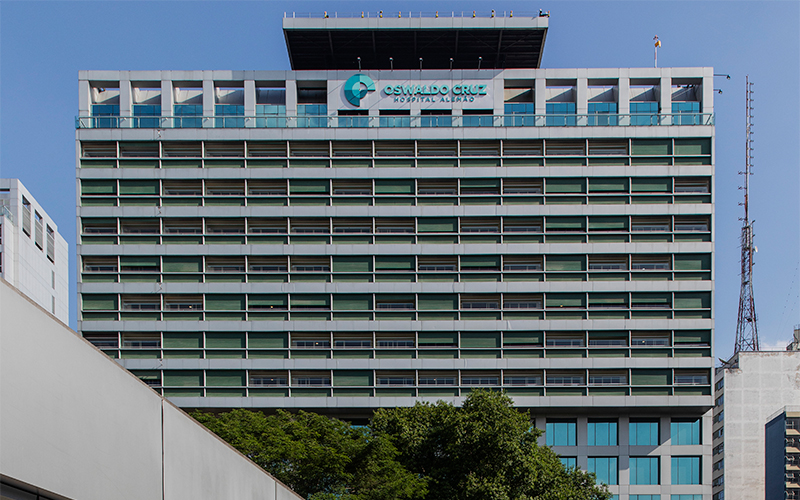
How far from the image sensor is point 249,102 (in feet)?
→ 212

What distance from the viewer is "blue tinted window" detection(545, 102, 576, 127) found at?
64.8 metres

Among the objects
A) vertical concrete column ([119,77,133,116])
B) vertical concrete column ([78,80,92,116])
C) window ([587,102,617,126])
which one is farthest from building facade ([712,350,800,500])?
vertical concrete column ([78,80,92,116])

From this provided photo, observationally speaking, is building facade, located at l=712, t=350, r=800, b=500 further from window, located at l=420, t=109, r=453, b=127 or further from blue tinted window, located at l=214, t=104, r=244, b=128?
blue tinted window, located at l=214, t=104, r=244, b=128

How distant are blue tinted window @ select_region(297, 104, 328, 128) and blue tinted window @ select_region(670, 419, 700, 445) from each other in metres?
40.4

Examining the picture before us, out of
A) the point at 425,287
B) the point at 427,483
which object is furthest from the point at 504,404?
the point at 425,287

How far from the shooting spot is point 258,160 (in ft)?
211

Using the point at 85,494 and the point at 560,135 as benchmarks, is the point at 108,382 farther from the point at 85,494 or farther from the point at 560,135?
the point at 560,135

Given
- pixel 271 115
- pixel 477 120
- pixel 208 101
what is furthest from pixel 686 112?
pixel 208 101

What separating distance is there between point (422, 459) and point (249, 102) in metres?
36.0

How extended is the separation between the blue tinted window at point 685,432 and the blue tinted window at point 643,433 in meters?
1.51

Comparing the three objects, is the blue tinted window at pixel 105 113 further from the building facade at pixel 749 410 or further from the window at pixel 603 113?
the building facade at pixel 749 410

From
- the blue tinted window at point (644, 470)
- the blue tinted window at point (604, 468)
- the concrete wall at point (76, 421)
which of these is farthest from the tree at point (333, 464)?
the blue tinted window at point (644, 470)

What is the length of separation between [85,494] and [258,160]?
57.9 metres

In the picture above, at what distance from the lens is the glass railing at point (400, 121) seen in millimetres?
64438
